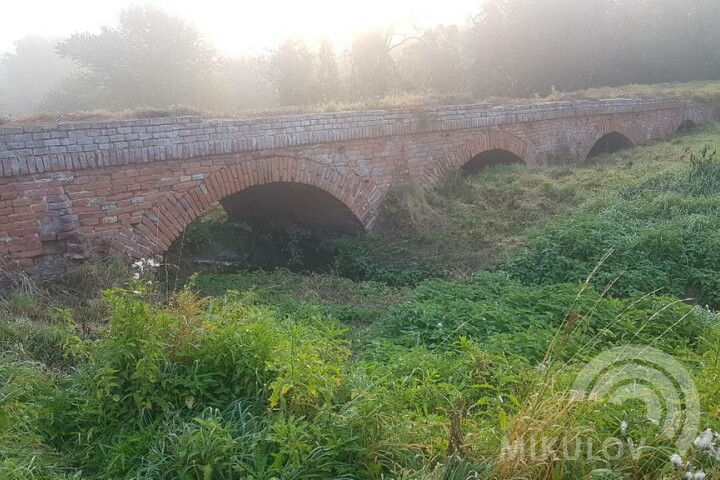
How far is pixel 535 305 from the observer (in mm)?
5504

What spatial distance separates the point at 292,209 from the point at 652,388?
7.48m

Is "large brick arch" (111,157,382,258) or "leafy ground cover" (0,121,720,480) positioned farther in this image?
"large brick arch" (111,157,382,258)

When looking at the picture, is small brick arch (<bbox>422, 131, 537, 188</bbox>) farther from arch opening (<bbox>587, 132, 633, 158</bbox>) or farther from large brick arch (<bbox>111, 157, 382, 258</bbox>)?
arch opening (<bbox>587, 132, 633, 158</bbox>)

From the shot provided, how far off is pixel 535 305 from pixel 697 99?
1774cm

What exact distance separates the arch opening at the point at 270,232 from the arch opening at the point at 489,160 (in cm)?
375

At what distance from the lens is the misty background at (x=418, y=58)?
851 inches

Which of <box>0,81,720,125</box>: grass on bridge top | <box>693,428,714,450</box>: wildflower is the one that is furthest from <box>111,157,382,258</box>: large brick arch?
<box>693,428,714,450</box>: wildflower

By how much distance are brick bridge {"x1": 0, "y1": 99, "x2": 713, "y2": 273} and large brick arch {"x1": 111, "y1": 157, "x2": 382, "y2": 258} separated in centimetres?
1

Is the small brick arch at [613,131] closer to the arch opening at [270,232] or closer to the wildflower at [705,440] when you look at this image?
the arch opening at [270,232]

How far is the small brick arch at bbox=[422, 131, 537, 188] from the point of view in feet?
33.8

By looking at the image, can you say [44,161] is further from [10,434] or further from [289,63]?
[289,63]

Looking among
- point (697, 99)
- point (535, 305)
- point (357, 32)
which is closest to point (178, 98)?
point (357, 32)

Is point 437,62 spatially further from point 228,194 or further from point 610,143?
point 228,194

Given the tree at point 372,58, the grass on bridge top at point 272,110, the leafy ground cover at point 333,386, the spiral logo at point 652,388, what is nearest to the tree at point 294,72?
the tree at point 372,58
